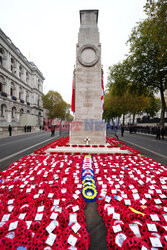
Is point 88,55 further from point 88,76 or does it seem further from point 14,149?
point 14,149

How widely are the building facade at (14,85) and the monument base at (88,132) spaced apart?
2294cm

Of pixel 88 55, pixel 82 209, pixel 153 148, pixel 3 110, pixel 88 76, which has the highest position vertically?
pixel 88 55

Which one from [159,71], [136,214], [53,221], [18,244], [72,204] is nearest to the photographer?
[18,244]

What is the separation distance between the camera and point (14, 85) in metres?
30.3

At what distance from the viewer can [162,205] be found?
97.0 inches

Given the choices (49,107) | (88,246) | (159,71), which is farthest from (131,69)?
(49,107)

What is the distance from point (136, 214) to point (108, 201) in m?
0.58

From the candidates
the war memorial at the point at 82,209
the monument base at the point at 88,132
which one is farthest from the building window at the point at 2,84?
the war memorial at the point at 82,209

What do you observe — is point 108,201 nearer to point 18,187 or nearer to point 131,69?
point 18,187

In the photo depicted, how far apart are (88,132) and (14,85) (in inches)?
1223

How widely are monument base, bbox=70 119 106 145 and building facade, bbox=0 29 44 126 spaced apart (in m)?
22.9

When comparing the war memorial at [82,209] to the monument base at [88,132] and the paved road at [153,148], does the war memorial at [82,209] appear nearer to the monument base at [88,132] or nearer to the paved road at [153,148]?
the paved road at [153,148]

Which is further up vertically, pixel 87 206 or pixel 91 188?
pixel 91 188

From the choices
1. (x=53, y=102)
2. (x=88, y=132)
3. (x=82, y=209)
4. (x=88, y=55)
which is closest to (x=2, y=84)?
(x=53, y=102)
